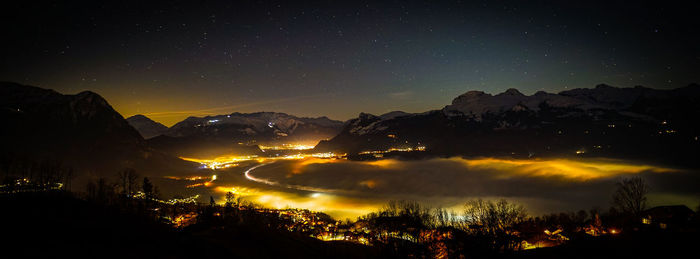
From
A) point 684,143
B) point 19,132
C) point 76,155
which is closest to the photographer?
point 19,132

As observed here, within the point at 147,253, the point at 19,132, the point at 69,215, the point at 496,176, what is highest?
the point at 19,132

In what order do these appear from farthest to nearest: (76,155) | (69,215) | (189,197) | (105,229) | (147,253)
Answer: (76,155)
(189,197)
(69,215)
(105,229)
(147,253)

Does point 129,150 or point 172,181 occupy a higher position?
point 129,150

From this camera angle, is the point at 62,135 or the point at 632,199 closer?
the point at 632,199

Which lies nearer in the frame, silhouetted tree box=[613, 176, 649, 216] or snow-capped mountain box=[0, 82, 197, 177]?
silhouetted tree box=[613, 176, 649, 216]

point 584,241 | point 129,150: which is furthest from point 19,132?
point 584,241

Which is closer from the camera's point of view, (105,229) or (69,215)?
(105,229)

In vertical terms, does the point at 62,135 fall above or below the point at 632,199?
above

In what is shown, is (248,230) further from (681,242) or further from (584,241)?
(681,242)

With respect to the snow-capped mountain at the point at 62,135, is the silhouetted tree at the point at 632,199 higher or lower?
lower

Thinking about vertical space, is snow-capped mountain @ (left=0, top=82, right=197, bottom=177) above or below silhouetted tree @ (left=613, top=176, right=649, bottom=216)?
above

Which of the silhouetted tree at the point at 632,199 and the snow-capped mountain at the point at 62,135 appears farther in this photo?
the snow-capped mountain at the point at 62,135
